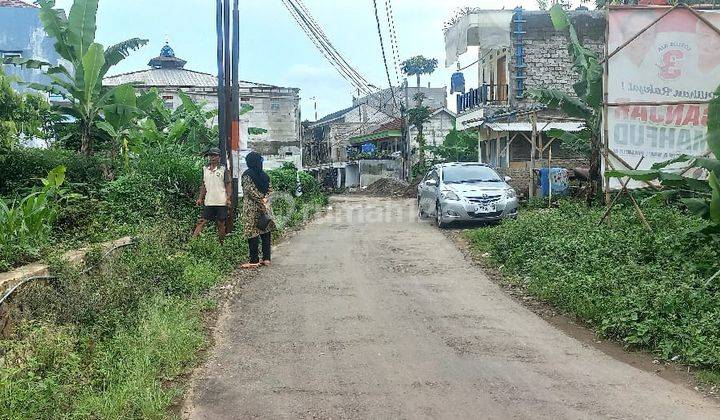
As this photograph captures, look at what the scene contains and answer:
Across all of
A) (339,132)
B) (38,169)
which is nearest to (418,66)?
(339,132)

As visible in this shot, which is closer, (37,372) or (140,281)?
(37,372)

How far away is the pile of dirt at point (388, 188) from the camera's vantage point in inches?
1271

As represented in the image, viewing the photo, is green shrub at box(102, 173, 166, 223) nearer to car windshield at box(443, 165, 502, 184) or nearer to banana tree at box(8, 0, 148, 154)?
banana tree at box(8, 0, 148, 154)

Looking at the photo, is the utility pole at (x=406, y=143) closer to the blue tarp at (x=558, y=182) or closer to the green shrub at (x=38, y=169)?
the blue tarp at (x=558, y=182)

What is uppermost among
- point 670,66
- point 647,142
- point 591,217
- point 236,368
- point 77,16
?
point 77,16

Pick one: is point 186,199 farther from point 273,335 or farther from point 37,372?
point 37,372

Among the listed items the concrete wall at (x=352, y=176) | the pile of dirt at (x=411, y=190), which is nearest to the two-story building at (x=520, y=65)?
the pile of dirt at (x=411, y=190)

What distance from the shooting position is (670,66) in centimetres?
1073

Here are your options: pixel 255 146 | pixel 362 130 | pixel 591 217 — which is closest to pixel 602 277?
pixel 591 217

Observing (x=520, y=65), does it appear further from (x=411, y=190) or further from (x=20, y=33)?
(x=20, y=33)

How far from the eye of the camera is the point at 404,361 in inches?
228

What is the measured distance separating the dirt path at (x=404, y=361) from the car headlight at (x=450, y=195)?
548 centimetres

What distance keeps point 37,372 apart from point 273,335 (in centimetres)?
216

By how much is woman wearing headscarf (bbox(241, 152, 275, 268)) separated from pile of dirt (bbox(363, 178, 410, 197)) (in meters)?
20.9
